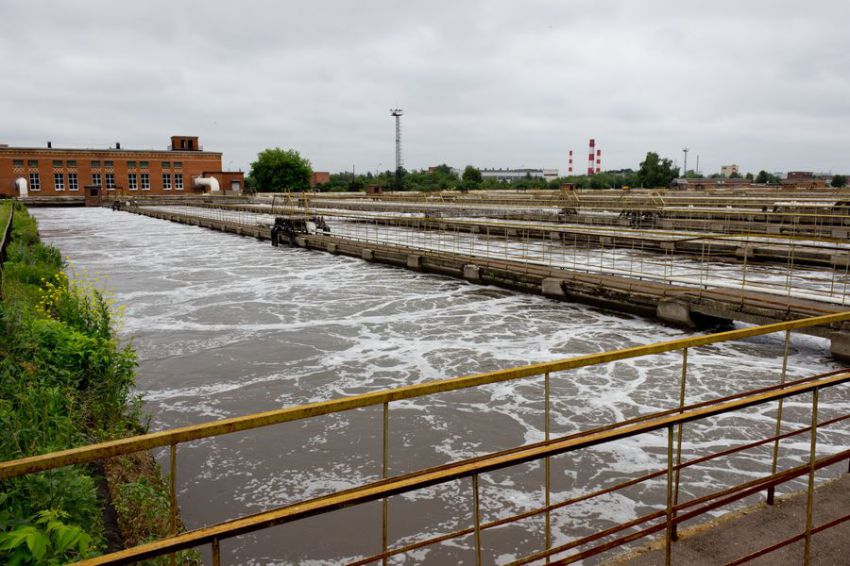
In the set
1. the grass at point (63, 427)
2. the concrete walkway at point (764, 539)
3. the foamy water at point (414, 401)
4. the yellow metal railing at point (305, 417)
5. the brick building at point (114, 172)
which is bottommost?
the foamy water at point (414, 401)

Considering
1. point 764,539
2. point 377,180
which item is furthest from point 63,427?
point 377,180

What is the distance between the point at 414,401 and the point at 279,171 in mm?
89764

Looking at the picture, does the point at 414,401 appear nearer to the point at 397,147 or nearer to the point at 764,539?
the point at 764,539

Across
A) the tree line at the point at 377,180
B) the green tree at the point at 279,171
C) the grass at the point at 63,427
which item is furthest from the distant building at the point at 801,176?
the grass at the point at 63,427

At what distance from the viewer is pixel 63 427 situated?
6.51m

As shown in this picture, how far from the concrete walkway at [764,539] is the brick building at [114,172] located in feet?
273

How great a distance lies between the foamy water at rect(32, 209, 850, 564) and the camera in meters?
7.62

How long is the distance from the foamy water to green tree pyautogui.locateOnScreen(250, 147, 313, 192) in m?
75.6

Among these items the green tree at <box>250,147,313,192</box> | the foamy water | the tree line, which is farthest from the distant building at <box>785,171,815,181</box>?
the foamy water

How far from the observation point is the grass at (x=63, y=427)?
Result: 427cm

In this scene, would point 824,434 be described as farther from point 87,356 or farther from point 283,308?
Answer: point 283,308

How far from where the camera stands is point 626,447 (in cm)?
940

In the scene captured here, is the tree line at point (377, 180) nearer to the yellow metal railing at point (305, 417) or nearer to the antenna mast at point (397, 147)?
the antenna mast at point (397, 147)

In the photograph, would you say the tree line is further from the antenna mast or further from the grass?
the grass
